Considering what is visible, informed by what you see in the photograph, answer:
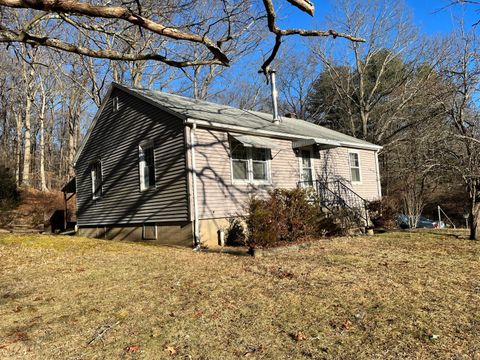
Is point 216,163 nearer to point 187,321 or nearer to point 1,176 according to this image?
point 187,321

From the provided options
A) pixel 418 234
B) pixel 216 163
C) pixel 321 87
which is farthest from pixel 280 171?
pixel 321 87

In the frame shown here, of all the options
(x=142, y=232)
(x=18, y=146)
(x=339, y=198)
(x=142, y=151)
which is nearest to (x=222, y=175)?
(x=142, y=151)

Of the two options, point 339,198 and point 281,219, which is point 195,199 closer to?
point 281,219

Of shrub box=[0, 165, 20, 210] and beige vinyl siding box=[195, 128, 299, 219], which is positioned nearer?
beige vinyl siding box=[195, 128, 299, 219]

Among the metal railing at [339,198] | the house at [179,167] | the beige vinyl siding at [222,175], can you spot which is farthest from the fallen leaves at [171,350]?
the metal railing at [339,198]

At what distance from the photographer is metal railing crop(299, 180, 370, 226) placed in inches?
547

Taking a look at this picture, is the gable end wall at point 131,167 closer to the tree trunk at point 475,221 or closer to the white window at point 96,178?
the white window at point 96,178

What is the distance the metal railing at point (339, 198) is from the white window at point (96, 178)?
795 centimetres

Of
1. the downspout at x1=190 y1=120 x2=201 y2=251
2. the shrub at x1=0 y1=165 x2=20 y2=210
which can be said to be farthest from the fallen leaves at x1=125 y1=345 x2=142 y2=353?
the shrub at x1=0 y1=165 x2=20 y2=210

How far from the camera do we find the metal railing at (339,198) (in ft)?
45.6

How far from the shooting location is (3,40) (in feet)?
17.8

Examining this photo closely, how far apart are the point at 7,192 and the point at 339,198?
1920 centimetres

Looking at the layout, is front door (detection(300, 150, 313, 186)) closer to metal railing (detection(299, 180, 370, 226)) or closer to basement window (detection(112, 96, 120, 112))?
metal railing (detection(299, 180, 370, 226))

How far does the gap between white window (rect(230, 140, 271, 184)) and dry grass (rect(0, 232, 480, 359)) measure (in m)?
4.38
